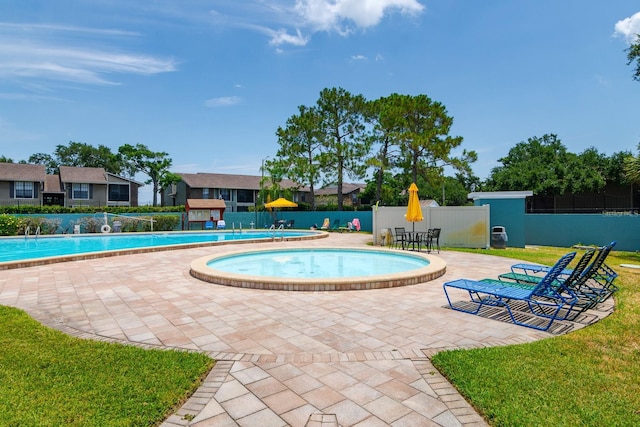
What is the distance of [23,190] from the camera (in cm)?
3372

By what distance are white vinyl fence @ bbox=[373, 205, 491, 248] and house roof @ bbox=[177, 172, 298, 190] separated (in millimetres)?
25225

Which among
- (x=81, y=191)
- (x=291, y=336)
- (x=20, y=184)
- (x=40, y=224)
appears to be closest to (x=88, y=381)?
(x=291, y=336)

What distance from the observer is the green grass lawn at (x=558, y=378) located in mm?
2691

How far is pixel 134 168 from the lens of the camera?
155ft

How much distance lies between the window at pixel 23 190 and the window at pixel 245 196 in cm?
2007

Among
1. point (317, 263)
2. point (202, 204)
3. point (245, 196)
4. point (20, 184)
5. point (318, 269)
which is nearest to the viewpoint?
point (318, 269)

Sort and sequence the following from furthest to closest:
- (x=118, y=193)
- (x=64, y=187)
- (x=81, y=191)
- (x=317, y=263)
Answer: (x=118, y=193), (x=81, y=191), (x=64, y=187), (x=317, y=263)

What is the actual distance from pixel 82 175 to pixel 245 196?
16919mm

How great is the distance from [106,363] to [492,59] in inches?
746

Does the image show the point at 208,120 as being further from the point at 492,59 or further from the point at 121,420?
the point at 121,420

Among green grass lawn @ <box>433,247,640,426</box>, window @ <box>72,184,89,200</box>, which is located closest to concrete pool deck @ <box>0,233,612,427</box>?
green grass lawn @ <box>433,247,640,426</box>

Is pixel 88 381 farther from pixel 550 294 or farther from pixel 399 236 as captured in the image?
pixel 399 236

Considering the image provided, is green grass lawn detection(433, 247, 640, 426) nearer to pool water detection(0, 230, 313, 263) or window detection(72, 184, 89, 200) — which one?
pool water detection(0, 230, 313, 263)

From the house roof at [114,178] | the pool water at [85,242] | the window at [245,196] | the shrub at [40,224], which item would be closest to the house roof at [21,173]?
the house roof at [114,178]
